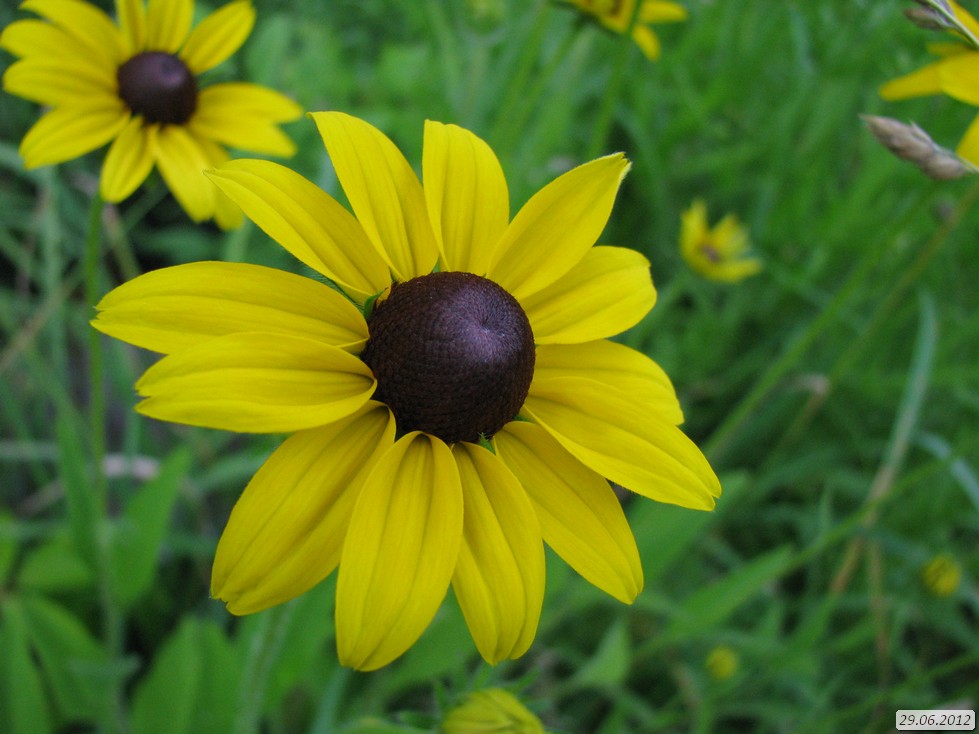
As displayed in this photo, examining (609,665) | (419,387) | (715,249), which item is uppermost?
(419,387)

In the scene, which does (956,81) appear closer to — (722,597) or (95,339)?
(722,597)

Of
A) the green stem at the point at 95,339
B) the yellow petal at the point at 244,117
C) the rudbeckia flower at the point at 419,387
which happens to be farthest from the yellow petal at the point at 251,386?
the yellow petal at the point at 244,117

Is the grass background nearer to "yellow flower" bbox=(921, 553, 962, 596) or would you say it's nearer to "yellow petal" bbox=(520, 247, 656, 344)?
"yellow flower" bbox=(921, 553, 962, 596)

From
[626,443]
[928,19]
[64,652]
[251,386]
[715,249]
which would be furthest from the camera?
[715,249]

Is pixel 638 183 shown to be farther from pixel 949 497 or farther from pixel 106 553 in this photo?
pixel 106 553

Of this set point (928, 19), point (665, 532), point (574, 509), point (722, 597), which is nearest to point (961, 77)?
point (928, 19)
